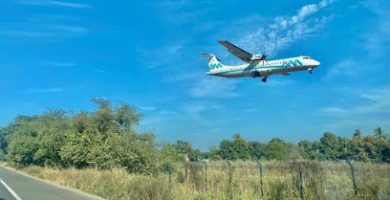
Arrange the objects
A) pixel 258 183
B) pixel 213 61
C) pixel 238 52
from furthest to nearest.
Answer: pixel 213 61, pixel 238 52, pixel 258 183

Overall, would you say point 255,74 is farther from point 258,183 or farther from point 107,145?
point 258,183

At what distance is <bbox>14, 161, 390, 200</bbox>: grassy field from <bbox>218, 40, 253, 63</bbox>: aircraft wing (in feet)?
48.6

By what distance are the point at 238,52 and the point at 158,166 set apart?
11.0m

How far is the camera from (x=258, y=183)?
742 inches

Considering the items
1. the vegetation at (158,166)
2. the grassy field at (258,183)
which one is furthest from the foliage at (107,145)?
the grassy field at (258,183)

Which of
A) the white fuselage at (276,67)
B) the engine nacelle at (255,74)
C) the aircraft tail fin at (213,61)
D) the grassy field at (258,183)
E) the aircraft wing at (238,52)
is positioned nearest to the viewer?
the grassy field at (258,183)

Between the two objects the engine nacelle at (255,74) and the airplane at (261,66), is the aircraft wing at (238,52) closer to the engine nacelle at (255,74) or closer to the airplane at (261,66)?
the airplane at (261,66)

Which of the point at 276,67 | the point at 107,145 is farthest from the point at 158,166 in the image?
the point at 276,67

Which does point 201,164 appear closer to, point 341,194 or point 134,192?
point 134,192

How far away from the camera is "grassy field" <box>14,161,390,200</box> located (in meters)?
14.9

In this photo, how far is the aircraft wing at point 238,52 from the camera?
128 ft

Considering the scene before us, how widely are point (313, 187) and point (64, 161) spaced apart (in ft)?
107

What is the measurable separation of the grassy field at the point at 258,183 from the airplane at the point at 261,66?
11.5 metres

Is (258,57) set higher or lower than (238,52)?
lower
